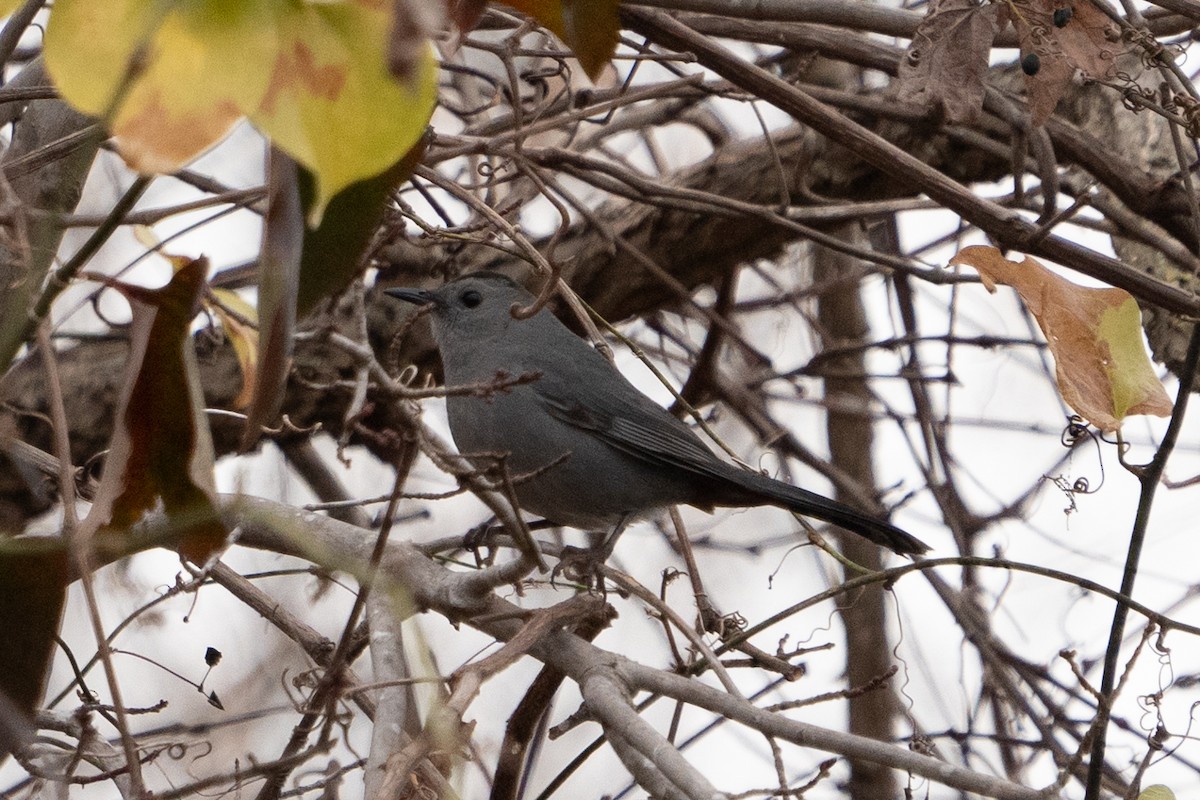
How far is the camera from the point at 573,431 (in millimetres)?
4219

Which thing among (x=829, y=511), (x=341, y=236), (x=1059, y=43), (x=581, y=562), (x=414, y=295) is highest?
(x=414, y=295)

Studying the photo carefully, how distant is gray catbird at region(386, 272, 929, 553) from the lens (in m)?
3.93

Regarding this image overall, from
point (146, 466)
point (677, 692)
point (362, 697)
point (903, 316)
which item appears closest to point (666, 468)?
point (903, 316)

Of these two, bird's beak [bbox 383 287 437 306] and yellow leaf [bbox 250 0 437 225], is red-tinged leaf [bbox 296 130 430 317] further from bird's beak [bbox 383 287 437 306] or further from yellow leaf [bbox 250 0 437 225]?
bird's beak [bbox 383 287 437 306]

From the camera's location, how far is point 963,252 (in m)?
2.52

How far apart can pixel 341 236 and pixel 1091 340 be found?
1645 mm

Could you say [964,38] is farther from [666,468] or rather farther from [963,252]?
[666,468]

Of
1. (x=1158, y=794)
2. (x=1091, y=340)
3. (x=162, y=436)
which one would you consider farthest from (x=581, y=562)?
(x=162, y=436)

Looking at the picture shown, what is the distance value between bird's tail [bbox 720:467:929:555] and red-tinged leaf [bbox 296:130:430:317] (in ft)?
8.05

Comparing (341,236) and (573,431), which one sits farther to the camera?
(573,431)

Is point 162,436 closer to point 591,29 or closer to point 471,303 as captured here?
point 591,29

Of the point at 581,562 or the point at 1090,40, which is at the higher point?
the point at 1090,40

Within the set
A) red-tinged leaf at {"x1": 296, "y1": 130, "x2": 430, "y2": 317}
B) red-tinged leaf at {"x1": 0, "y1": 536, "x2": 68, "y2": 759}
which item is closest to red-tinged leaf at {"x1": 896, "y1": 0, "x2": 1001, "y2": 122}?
red-tinged leaf at {"x1": 296, "y1": 130, "x2": 430, "y2": 317}

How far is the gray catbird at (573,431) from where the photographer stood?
393 cm
